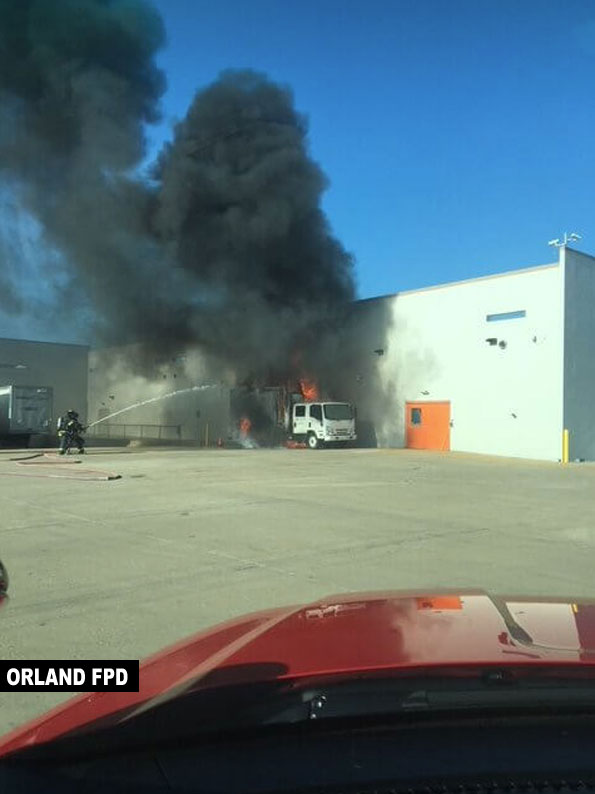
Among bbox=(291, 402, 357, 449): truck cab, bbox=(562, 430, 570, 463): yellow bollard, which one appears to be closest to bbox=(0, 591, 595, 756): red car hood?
bbox=(562, 430, 570, 463): yellow bollard

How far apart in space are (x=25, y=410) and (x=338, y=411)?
14.0 metres

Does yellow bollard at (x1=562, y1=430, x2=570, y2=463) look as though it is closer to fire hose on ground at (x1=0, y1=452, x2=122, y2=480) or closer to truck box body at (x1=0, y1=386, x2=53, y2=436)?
fire hose on ground at (x1=0, y1=452, x2=122, y2=480)

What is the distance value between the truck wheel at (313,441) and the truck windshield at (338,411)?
1117 mm

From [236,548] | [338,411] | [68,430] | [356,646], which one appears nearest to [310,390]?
[338,411]

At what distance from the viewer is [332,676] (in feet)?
6.93

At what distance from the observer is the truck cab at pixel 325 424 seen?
103 feet

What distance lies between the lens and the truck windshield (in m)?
31.5

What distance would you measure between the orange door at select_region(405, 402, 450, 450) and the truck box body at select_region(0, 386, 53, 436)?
1620 cm

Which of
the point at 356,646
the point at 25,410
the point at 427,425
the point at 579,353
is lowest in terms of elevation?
the point at 356,646

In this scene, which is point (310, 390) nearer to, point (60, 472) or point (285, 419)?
point (285, 419)

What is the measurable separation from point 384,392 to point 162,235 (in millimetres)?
13798

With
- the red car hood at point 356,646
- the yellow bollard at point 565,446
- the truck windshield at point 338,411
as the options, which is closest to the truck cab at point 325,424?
the truck windshield at point 338,411

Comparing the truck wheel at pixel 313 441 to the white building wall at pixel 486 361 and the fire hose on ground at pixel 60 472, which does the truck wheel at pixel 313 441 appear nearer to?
the white building wall at pixel 486 361

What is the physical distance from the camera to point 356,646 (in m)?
2.43
